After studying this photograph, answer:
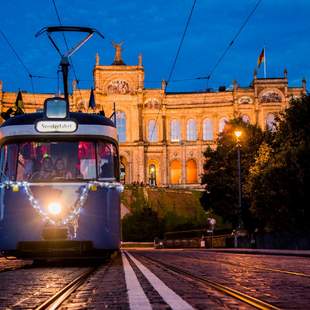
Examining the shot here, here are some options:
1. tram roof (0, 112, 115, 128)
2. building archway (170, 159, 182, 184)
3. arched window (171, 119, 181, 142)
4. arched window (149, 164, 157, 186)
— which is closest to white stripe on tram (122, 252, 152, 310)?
tram roof (0, 112, 115, 128)

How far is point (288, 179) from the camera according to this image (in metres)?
34.2

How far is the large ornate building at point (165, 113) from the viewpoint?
337ft

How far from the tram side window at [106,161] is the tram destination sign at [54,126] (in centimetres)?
77

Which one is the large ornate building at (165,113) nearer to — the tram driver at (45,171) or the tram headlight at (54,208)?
the tram driver at (45,171)

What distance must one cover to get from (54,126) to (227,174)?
4213cm

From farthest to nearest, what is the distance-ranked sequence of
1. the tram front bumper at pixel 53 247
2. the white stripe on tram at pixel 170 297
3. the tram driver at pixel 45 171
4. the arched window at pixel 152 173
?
the arched window at pixel 152 173 → the tram driver at pixel 45 171 → the tram front bumper at pixel 53 247 → the white stripe on tram at pixel 170 297

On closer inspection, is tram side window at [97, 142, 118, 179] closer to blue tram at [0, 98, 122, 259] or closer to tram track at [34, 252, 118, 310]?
blue tram at [0, 98, 122, 259]

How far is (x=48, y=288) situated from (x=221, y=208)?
1803 inches

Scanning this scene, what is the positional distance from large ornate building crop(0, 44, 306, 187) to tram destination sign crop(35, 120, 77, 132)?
88.7m

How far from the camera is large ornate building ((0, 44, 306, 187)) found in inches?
4045

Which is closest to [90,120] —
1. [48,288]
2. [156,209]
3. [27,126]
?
[27,126]

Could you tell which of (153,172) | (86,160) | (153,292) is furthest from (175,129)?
(153,292)

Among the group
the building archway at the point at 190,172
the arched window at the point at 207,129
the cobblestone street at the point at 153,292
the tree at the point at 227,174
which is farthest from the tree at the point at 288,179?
the arched window at the point at 207,129

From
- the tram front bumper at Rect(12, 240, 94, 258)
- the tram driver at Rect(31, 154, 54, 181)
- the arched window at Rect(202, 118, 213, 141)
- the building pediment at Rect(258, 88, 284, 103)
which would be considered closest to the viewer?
the tram front bumper at Rect(12, 240, 94, 258)
